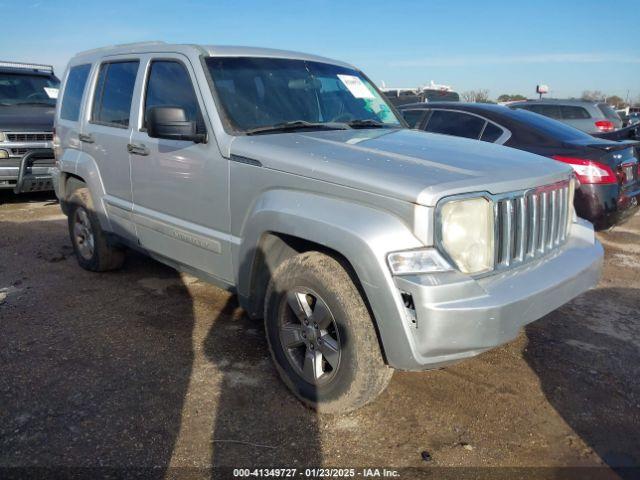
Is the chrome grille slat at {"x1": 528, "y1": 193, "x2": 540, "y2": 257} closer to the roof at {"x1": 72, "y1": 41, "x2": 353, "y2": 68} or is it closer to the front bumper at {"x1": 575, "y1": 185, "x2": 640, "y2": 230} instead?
the roof at {"x1": 72, "y1": 41, "x2": 353, "y2": 68}

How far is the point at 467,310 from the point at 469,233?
378mm

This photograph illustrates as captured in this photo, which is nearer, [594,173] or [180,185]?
[180,185]

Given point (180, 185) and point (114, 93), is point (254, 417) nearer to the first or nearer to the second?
point (180, 185)

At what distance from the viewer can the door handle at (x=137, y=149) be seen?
390cm

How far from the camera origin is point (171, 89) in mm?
3807

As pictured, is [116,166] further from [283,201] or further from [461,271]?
[461,271]

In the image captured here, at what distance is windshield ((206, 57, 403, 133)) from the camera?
3.49 metres

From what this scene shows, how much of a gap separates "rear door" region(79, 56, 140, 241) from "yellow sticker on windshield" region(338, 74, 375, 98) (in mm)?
1592

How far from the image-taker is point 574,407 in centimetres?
302

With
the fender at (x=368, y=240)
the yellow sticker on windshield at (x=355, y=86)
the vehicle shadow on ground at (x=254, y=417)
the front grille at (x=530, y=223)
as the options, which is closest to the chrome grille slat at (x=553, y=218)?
the front grille at (x=530, y=223)

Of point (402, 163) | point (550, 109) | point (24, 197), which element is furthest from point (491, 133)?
point (550, 109)

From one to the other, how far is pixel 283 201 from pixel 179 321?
1.75 m

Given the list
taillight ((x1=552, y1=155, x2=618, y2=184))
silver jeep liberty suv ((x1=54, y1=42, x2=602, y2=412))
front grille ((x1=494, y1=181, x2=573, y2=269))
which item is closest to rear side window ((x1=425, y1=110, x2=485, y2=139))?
taillight ((x1=552, y1=155, x2=618, y2=184))

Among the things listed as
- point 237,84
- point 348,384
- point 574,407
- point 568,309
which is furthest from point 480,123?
point 348,384
